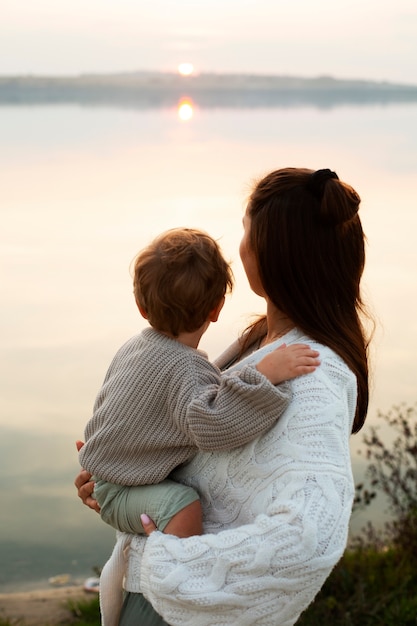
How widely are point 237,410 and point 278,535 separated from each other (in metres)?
0.26

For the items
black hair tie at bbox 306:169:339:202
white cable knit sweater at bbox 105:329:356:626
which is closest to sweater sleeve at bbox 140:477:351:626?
white cable knit sweater at bbox 105:329:356:626

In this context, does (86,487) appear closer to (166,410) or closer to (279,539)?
(166,410)

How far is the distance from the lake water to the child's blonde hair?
227 mm

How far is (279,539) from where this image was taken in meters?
1.93

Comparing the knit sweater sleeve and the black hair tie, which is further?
the black hair tie

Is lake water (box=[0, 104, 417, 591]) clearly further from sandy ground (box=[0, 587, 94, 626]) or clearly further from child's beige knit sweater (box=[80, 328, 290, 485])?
child's beige knit sweater (box=[80, 328, 290, 485])

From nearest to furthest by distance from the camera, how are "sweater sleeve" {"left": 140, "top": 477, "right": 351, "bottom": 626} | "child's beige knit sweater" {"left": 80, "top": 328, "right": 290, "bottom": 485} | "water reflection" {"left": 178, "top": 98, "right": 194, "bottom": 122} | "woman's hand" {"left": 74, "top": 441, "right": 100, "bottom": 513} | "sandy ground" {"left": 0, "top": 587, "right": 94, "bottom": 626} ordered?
1. "sweater sleeve" {"left": 140, "top": 477, "right": 351, "bottom": 626}
2. "child's beige knit sweater" {"left": 80, "top": 328, "right": 290, "bottom": 485}
3. "woman's hand" {"left": 74, "top": 441, "right": 100, "bottom": 513}
4. "sandy ground" {"left": 0, "top": 587, "right": 94, "bottom": 626}
5. "water reflection" {"left": 178, "top": 98, "right": 194, "bottom": 122}

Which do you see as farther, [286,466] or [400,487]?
[400,487]

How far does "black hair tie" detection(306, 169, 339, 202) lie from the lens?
2.14m

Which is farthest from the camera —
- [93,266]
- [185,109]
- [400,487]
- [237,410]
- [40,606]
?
[185,109]

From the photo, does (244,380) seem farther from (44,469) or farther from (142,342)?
(44,469)

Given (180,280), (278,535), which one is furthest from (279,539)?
(180,280)

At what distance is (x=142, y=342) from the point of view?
88.0 inches

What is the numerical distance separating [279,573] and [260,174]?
33.7 inches
